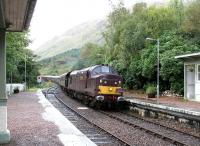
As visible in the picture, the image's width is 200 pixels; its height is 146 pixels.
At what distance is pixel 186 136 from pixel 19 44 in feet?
85.5

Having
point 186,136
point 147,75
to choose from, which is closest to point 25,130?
point 186,136

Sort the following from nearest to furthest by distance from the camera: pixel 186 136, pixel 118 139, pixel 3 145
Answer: pixel 3 145
pixel 118 139
pixel 186 136

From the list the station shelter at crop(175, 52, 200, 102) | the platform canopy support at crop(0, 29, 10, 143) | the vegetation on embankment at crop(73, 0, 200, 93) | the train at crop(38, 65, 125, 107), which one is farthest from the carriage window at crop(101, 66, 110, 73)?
the platform canopy support at crop(0, 29, 10, 143)

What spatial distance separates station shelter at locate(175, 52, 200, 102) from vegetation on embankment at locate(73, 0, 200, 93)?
470cm

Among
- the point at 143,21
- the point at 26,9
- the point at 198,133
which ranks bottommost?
the point at 198,133

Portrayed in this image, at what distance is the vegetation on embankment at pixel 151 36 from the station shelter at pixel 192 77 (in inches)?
185

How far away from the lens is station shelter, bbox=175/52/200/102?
117 ft

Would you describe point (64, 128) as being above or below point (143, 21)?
below

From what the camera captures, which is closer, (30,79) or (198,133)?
(198,133)

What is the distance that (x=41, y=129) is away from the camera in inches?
702

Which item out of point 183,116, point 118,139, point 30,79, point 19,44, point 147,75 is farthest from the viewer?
point 30,79

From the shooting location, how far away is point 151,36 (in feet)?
178

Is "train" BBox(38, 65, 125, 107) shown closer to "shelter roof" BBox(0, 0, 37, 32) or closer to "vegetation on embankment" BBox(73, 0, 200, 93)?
"vegetation on embankment" BBox(73, 0, 200, 93)

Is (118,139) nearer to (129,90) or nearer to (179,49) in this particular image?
(179,49)
